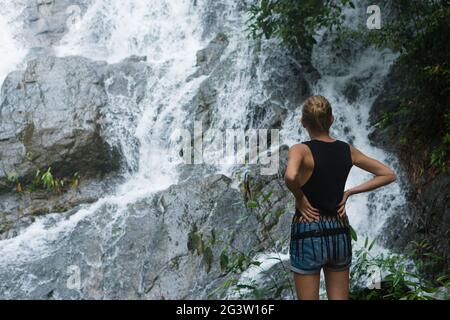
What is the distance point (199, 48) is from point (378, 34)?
4.65m

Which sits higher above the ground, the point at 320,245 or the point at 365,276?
the point at 320,245

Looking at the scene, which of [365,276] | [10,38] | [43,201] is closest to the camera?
[365,276]

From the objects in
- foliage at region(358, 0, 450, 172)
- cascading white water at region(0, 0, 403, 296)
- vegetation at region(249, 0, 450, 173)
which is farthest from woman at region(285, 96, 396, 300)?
cascading white water at region(0, 0, 403, 296)

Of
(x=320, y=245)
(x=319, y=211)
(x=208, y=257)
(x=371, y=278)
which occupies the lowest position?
(x=208, y=257)

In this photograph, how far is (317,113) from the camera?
3.02 meters

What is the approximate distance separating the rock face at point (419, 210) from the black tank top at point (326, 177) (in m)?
4.23

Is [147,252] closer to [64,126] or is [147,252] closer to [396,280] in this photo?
[64,126]

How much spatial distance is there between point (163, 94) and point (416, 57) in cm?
493

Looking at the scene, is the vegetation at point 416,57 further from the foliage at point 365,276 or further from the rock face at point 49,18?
the rock face at point 49,18

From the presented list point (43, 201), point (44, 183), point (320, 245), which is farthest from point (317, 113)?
point (44, 183)

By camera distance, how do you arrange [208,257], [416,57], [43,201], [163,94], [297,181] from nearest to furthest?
[297,181], [208,257], [416,57], [43,201], [163,94]

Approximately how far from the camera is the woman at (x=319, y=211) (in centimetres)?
296
